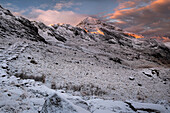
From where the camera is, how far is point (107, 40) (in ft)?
Result: 200

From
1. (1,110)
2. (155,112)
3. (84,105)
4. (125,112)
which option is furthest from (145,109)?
(1,110)

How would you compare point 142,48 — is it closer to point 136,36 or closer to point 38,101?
point 136,36

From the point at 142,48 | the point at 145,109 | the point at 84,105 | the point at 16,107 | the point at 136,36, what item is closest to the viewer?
the point at 16,107

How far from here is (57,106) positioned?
2613mm

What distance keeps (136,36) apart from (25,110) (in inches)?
3371

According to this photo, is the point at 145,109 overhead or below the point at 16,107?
below

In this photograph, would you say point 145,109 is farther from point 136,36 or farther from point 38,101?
point 136,36

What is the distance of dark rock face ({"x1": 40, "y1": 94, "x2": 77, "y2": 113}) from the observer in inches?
100

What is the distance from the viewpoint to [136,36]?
244 feet

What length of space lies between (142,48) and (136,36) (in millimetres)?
20659

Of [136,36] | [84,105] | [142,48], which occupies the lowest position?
[84,105]

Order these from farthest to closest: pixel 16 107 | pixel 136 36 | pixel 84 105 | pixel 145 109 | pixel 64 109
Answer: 1. pixel 136 36
2. pixel 145 109
3. pixel 84 105
4. pixel 16 107
5. pixel 64 109

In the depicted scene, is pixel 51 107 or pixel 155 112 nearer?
pixel 51 107

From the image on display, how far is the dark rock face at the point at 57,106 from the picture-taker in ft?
8.35
